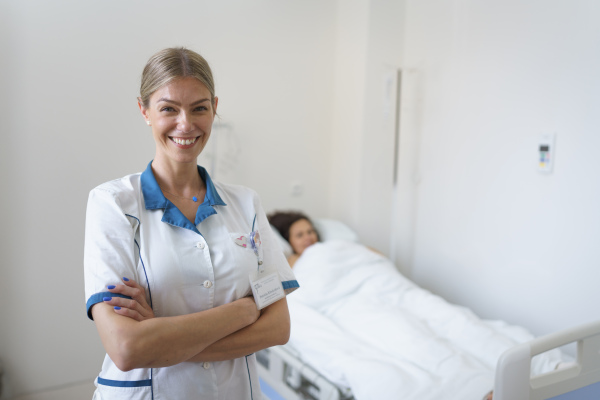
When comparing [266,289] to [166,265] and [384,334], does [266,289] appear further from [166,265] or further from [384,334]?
[384,334]

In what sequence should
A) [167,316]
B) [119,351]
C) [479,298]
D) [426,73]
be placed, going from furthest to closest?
[426,73]
[479,298]
[167,316]
[119,351]

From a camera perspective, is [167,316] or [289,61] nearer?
[167,316]

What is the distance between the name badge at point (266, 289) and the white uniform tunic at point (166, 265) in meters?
0.02

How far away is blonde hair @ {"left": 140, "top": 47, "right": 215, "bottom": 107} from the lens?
1.18 m

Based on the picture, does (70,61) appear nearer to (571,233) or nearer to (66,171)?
(66,171)

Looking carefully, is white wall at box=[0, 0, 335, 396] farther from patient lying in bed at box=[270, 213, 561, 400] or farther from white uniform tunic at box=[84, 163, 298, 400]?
white uniform tunic at box=[84, 163, 298, 400]

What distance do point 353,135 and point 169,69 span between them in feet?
8.02

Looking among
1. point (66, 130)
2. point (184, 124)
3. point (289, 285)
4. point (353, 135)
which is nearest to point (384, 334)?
point (289, 285)

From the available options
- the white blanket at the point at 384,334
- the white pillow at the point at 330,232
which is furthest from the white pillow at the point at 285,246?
the white blanket at the point at 384,334

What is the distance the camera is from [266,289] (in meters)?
1.25

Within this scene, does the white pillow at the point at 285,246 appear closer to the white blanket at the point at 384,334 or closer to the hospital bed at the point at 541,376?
the white blanket at the point at 384,334

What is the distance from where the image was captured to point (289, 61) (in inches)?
134

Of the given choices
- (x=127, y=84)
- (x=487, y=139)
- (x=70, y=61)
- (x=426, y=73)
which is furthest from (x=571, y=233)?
(x=70, y=61)

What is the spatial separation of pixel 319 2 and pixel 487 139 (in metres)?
1.55
